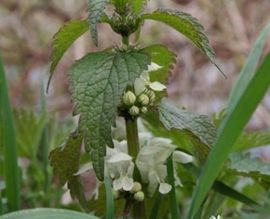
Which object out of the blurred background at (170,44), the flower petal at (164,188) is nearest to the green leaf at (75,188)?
the flower petal at (164,188)

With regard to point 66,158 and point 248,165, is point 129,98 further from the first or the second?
point 248,165

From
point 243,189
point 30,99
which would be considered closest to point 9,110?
point 243,189

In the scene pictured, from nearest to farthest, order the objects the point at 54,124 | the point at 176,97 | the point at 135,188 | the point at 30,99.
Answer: the point at 135,188 → the point at 54,124 → the point at 176,97 → the point at 30,99

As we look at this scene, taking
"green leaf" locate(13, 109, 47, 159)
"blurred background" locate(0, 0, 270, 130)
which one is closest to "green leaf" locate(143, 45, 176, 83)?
"green leaf" locate(13, 109, 47, 159)

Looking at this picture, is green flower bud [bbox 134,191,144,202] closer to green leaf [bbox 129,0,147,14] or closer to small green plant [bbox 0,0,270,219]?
small green plant [bbox 0,0,270,219]

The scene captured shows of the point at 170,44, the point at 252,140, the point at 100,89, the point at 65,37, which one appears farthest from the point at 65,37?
the point at 170,44

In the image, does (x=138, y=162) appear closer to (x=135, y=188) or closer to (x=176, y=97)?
(x=135, y=188)
